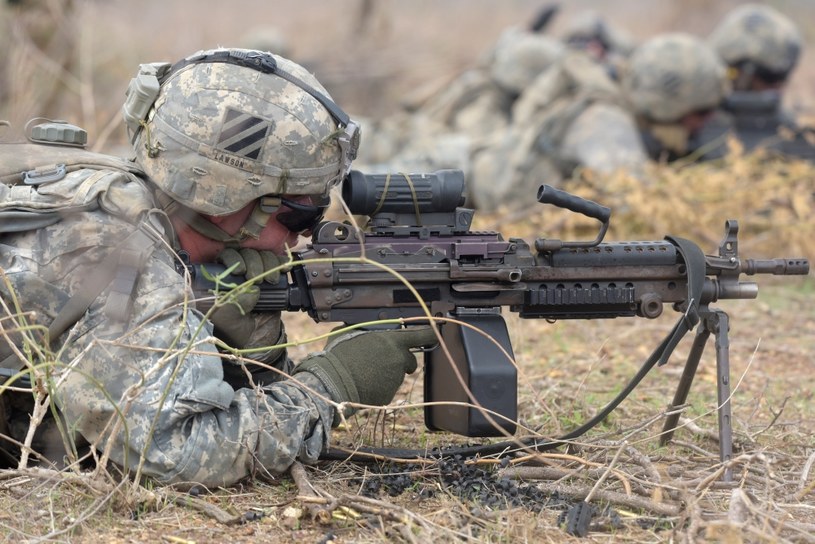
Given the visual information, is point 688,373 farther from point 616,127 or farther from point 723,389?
point 616,127

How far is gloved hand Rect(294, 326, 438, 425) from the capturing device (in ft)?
11.9

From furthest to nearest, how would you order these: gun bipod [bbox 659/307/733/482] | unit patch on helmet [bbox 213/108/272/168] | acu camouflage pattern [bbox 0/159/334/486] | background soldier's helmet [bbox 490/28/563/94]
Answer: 1. background soldier's helmet [bbox 490/28/563/94]
2. gun bipod [bbox 659/307/733/482]
3. unit patch on helmet [bbox 213/108/272/168]
4. acu camouflage pattern [bbox 0/159/334/486]

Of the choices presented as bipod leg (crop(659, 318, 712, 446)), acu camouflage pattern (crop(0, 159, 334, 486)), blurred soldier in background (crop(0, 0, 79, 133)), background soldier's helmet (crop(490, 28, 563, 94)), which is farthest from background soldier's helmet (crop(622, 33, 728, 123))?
→ acu camouflage pattern (crop(0, 159, 334, 486))

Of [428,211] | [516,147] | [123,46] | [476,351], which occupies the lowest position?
[476,351]

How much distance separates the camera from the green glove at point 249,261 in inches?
142

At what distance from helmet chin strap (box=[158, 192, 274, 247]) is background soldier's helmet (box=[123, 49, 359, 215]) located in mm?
72

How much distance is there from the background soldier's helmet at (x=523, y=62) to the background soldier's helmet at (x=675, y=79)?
2.57 metres

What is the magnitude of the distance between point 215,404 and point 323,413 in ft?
1.34

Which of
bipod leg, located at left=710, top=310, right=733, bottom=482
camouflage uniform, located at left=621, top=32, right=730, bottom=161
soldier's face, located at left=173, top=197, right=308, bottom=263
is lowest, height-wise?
bipod leg, located at left=710, top=310, right=733, bottom=482

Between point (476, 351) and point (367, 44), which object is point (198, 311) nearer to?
point (476, 351)

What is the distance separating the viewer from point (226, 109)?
11.2ft

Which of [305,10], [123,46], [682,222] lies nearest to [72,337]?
[682,222]

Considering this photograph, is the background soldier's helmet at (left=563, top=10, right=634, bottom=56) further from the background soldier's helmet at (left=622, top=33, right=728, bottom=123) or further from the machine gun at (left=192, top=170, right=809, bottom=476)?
the machine gun at (left=192, top=170, right=809, bottom=476)

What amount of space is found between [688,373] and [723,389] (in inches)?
14.0
